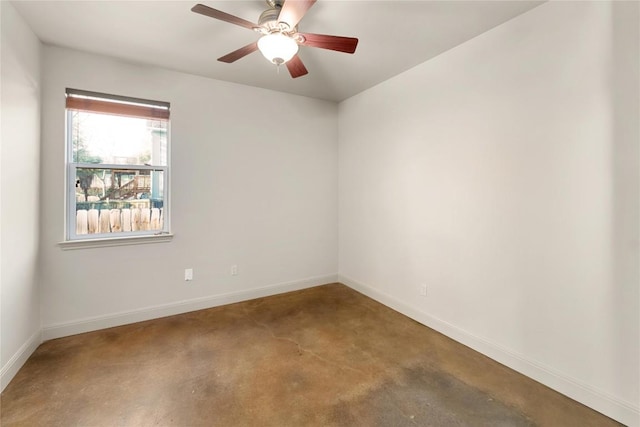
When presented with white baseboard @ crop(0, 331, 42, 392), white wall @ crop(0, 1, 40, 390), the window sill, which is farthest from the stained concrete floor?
the window sill

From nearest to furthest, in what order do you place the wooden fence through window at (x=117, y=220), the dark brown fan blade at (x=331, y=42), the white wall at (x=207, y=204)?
the dark brown fan blade at (x=331, y=42), the white wall at (x=207, y=204), the wooden fence through window at (x=117, y=220)

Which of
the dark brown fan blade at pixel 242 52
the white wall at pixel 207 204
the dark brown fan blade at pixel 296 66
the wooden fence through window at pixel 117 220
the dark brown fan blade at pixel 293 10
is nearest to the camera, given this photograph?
the dark brown fan blade at pixel 293 10

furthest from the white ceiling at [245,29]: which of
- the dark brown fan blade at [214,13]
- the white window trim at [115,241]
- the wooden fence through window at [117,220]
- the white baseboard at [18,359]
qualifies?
the white baseboard at [18,359]

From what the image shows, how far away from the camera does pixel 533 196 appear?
2035 mm

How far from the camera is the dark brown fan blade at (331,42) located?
179cm

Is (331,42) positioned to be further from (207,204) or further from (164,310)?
(164,310)

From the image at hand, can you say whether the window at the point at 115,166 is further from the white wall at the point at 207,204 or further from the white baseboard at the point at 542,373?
the white baseboard at the point at 542,373

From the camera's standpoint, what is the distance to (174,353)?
2340 mm

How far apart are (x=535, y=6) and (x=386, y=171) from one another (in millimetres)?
1811

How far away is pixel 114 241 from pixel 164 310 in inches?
34.5

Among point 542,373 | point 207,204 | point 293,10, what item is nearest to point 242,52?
point 293,10

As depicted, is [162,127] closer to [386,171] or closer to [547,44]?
[386,171]

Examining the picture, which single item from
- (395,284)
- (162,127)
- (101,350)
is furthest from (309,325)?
(162,127)

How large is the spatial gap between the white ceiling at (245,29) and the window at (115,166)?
49 cm
